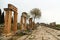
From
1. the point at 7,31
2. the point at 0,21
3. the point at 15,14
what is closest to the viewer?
the point at 7,31

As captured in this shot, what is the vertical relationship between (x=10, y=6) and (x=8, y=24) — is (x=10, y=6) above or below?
above

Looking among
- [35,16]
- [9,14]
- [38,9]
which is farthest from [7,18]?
[38,9]

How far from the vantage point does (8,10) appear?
49.2 ft

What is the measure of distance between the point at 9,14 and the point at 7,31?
64.1 inches

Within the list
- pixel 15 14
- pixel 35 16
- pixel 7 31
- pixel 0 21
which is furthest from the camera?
pixel 35 16

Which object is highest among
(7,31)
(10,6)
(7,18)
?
(10,6)

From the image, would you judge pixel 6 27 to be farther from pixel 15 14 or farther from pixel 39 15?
pixel 39 15

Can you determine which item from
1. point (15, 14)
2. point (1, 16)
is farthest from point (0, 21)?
point (15, 14)

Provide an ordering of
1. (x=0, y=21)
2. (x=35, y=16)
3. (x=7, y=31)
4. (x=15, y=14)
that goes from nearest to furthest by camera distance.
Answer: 1. (x=7, y=31)
2. (x=15, y=14)
3. (x=0, y=21)
4. (x=35, y=16)

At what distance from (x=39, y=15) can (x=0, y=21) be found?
1367 inches

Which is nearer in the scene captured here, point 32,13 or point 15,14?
point 15,14

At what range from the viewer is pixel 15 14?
1888 cm

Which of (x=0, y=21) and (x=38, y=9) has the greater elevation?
(x=38, y=9)

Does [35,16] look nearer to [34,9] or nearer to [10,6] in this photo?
[34,9]
